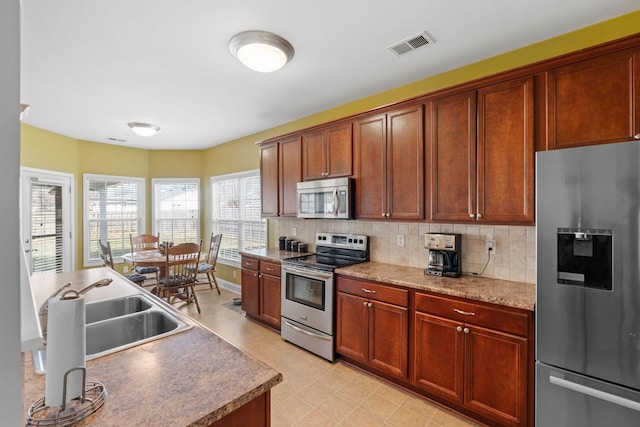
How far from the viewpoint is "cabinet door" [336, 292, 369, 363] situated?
8.84ft

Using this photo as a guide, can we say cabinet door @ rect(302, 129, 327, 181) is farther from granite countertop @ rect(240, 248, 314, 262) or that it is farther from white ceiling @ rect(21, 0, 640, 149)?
granite countertop @ rect(240, 248, 314, 262)

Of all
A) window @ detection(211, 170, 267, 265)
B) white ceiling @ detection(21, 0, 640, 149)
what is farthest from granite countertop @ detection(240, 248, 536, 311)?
window @ detection(211, 170, 267, 265)

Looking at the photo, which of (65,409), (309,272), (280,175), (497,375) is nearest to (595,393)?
(497,375)

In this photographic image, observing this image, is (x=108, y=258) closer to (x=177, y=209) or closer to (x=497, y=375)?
(x=177, y=209)

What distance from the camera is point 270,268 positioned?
3.63m

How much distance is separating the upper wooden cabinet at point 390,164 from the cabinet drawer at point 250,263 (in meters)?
1.54

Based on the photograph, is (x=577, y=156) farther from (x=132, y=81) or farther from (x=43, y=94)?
(x=43, y=94)

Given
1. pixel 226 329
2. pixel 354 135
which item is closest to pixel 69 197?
pixel 226 329

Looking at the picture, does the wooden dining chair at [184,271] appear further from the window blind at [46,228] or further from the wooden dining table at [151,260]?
the window blind at [46,228]

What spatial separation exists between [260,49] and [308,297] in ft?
7.55

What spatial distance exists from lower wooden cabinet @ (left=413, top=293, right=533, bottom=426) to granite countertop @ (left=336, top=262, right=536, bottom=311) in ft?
0.21

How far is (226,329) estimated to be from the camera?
3.77m

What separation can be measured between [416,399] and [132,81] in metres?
3.87

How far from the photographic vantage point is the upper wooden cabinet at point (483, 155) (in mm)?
2107
